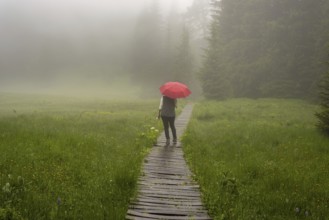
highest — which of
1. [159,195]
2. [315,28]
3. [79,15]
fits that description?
[79,15]

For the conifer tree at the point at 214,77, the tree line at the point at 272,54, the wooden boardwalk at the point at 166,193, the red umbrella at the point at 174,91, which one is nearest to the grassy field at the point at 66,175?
the wooden boardwalk at the point at 166,193

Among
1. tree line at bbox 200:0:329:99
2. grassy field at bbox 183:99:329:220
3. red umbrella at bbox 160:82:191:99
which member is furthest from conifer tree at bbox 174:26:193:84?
red umbrella at bbox 160:82:191:99

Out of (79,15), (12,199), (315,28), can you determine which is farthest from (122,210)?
(79,15)

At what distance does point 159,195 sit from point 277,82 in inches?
1627

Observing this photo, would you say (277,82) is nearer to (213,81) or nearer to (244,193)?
(213,81)

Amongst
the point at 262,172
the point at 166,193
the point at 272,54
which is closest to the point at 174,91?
the point at 262,172

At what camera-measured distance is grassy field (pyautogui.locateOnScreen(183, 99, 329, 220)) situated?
7.68 m

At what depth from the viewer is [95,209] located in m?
7.00

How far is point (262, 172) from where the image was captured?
33.8 ft

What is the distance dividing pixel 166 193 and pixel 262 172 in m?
3.40

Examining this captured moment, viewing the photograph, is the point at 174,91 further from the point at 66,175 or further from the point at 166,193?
the point at 66,175

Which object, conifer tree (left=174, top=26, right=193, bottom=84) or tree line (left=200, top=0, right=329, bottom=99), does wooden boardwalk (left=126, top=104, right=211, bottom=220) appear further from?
conifer tree (left=174, top=26, right=193, bottom=84)

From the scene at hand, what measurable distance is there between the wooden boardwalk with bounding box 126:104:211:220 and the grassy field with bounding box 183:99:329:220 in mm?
328

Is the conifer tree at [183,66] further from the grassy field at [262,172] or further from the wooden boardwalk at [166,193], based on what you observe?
the wooden boardwalk at [166,193]
